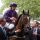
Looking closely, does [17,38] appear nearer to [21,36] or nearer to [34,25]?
[21,36]

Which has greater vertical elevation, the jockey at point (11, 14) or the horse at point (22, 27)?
the jockey at point (11, 14)

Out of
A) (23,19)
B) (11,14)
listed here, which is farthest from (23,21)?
(11,14)

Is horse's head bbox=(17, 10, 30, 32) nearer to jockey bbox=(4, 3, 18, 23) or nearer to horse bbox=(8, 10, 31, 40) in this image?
horse bbox=(8, 10, 31, 40)

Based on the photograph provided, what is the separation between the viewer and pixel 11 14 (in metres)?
3.98

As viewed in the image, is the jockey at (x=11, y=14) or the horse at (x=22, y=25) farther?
the jockey at (x=11, y=14)

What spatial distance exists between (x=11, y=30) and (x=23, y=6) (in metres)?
12.8

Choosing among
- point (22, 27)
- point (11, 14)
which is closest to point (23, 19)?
point (22, 27)

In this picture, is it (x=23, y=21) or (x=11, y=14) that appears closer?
(x=23, y=21)

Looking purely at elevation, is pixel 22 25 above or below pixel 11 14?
below

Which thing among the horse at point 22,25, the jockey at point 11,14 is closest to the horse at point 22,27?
the horse at point 22,25

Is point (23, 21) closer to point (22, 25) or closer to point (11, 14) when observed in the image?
point (22, 25)

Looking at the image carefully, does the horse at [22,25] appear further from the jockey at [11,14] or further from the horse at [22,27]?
the jockey at [11,14]

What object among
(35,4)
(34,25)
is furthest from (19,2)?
(34,25)

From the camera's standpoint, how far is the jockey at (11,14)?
147 inches
